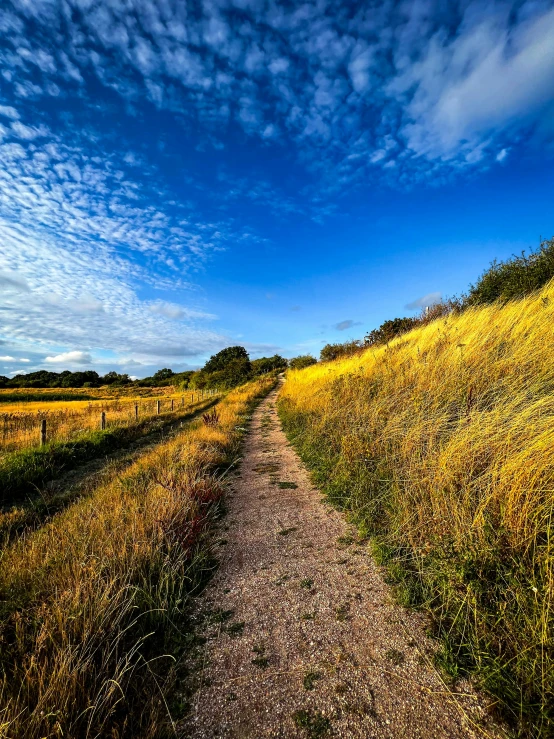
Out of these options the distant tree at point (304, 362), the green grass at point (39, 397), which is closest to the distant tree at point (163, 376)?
the green grass at point (39, 397)

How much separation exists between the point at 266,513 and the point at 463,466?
305 centimetres

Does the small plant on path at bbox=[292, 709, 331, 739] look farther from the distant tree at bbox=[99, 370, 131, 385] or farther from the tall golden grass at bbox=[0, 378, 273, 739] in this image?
the distant tree at bbox=[99, 370, 131, 385]

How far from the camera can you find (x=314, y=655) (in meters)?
2.32

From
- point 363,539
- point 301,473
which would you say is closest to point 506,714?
point 363,539

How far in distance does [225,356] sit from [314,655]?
63822 millimetres

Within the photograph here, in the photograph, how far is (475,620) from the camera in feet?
6.88

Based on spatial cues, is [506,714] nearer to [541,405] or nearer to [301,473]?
[541,405]

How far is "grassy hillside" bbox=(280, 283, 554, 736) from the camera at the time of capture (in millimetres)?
1957

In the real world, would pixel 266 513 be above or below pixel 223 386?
below

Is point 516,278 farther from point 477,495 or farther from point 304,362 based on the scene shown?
point 304,362

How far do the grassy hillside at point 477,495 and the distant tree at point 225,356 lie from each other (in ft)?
186

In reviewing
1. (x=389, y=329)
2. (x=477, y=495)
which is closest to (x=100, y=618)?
(x=477, y=495)

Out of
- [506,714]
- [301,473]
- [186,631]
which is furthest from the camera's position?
[301,473]

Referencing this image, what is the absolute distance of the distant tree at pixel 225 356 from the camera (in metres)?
61.6
